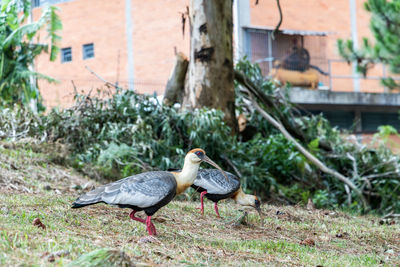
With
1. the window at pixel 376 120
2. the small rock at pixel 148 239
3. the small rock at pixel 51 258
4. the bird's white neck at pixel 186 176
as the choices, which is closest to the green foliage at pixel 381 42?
the window at pixel 376 120

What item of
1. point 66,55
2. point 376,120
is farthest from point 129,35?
point 376,120

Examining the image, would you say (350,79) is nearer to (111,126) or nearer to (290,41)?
(290,41)

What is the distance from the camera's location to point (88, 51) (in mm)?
27297

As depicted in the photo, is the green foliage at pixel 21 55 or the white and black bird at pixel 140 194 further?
the green foliage at pixel 21 55

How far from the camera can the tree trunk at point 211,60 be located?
39.5 feet

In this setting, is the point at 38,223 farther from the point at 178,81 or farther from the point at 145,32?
the point at 145,32

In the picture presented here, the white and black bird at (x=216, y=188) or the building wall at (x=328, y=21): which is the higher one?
the building wall at (x=328, y=21)

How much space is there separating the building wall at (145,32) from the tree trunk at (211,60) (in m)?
11.6

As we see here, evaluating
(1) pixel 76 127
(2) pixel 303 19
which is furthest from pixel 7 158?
(2) pixel 303 19

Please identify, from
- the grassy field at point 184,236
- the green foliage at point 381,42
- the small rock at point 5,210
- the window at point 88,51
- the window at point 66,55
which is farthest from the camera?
the window at point 66,55

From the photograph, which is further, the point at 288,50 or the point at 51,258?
the point at 288,50

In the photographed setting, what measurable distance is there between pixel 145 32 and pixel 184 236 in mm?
20699

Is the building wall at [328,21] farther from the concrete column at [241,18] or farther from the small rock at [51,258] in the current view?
the small rock at [51,258]

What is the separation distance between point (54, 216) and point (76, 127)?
18.7 ft
